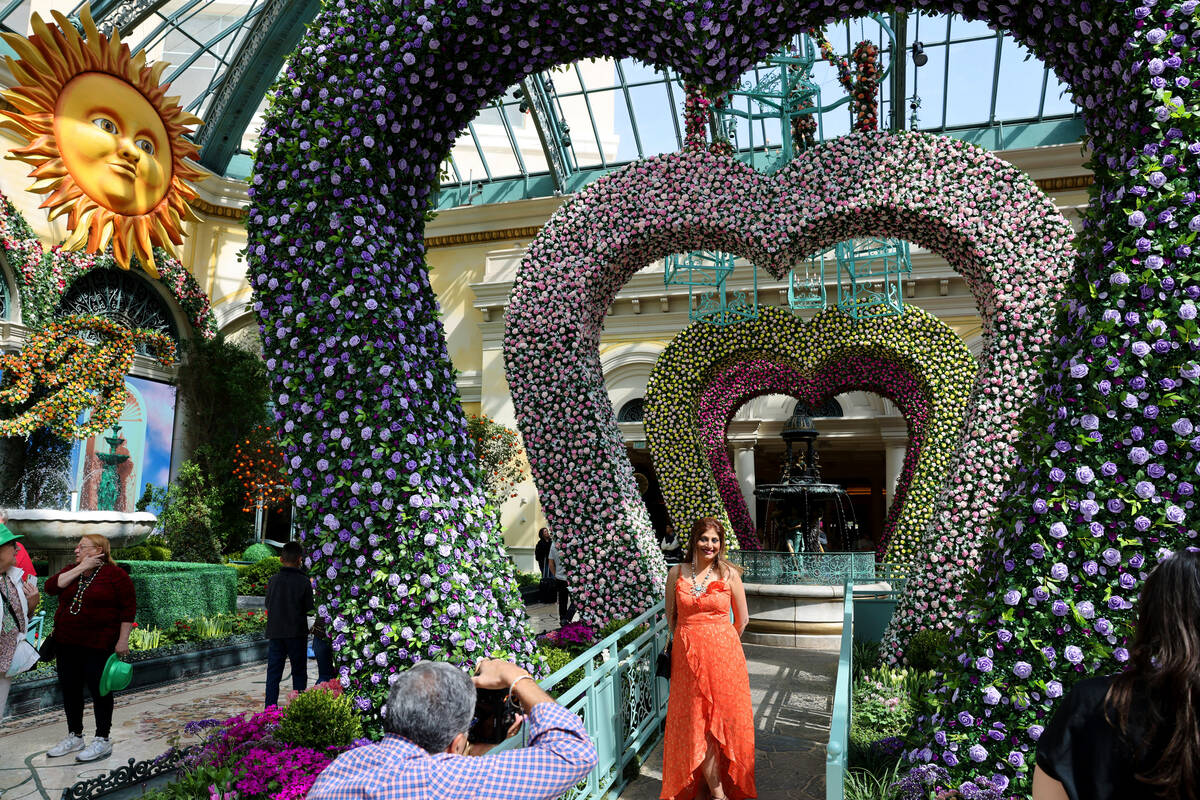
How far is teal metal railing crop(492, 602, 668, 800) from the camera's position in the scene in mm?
3816

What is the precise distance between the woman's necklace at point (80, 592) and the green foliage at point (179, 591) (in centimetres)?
352

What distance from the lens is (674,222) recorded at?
255 inches

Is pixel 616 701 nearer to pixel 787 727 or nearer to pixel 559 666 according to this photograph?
pixel 559 666

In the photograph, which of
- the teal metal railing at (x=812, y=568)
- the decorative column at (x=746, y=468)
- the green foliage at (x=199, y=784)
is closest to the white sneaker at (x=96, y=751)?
the green foliage at (x=199, y=784)

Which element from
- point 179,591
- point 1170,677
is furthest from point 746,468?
point 1170,677

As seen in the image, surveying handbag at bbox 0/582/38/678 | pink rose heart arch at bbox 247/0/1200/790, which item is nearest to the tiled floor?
handbag at bbox 0/582/38/678

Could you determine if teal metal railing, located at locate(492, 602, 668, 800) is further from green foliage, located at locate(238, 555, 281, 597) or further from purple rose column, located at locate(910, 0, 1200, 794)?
green foliage, located at locate(238, 555, 281, 597)

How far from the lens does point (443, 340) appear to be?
13.4ft

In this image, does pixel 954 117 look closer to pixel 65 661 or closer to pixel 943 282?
pixel 943 282

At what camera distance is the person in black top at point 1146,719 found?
1206 mm

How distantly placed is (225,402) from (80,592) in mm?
15288

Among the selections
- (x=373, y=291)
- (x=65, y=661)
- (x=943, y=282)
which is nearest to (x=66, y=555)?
(x=65, y=661)

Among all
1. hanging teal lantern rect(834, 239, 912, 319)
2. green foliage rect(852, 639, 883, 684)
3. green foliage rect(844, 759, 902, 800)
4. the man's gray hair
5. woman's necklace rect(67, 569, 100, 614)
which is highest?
hanging teal lantern rect(834, 239, 912, 319)

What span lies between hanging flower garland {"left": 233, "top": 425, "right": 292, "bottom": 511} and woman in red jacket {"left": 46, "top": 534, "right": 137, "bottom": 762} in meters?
12.9
